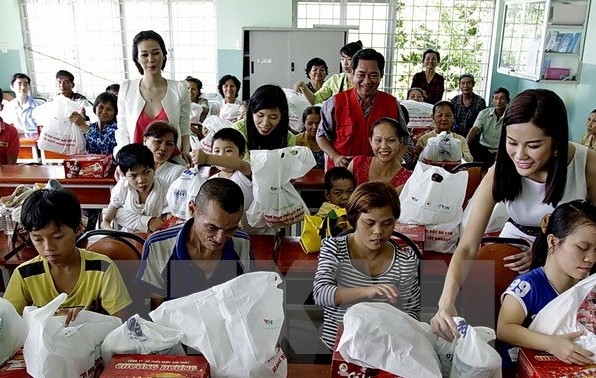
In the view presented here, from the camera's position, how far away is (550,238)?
1.44 meters

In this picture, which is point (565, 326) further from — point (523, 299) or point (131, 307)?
point (131, 307)

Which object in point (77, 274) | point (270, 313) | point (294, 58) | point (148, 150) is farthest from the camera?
point (294, 58)

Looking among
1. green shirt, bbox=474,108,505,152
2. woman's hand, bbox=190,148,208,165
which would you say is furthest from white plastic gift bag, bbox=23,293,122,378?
green shirt, bbox=474,108,505,152

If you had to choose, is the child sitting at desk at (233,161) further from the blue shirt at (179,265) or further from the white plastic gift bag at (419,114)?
the white plastic gift bag at (419,114)

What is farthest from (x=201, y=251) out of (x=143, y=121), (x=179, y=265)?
(x=143, y=121)

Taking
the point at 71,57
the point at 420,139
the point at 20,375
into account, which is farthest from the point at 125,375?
the point at 71,57

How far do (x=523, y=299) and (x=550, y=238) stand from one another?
207mm

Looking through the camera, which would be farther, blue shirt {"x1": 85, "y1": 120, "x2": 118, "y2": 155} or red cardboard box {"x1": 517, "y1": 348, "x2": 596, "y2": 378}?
blue shirt {"x1": 85, "y1": 120, "x2": 118, "y2": 155}

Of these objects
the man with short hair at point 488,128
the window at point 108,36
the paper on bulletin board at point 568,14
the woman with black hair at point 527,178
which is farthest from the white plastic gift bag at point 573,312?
the window at point 108,36

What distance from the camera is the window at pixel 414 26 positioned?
7586 mm

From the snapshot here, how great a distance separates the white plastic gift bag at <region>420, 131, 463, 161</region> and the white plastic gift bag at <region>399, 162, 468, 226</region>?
164 centimetres

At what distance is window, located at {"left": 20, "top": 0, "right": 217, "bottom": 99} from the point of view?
7.69 meters

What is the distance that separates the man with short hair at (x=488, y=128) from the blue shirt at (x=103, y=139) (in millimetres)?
3929

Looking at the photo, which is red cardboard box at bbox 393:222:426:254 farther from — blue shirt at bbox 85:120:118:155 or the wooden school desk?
blue shirt at bbox 85:120:118:155
